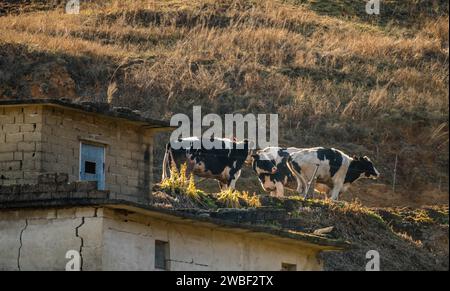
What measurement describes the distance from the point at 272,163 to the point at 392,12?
25.8 m

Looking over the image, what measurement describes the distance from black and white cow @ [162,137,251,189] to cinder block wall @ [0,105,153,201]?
11.6 m

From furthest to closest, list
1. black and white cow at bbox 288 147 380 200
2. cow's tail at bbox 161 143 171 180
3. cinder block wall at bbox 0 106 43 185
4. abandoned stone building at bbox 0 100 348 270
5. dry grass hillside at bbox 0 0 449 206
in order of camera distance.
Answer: dry grass hillside at bbox 0 0 449 206
black and white cow at bbox 288 147 380 200
cow's tail at bbox 161 143 171 180
cinder block wall at bbox 0 106 43 185
abandoned stone building at bbox 0 100 348 270

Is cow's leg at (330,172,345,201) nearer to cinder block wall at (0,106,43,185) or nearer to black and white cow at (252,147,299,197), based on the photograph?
black and white cow at (252,147,299,197)

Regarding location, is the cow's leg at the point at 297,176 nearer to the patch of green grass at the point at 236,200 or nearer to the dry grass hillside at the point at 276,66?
the dry grass hillside at the point at 276,66

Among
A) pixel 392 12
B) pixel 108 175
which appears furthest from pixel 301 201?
pixel 392 12

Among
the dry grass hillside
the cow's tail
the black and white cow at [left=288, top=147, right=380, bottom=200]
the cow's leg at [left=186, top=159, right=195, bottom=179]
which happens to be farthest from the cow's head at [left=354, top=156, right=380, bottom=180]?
the cow's tail

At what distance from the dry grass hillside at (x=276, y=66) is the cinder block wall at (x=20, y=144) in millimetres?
17926

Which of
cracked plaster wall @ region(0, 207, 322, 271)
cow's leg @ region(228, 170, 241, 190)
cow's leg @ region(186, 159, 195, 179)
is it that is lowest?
cracked plaster wall @ region(0, 207, 322, 271)

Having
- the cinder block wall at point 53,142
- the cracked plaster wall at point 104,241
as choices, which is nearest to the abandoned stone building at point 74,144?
the cinder block wall at point 53,142

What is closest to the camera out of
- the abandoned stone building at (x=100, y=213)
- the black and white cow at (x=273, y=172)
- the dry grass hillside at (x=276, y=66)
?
the abandoned stone building at (x=100, y=213)

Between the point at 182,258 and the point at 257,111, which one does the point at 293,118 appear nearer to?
the point at 257,111

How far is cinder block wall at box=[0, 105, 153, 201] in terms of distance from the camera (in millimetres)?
36000

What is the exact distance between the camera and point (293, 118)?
60.3 meters

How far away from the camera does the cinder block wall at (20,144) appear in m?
35.9
